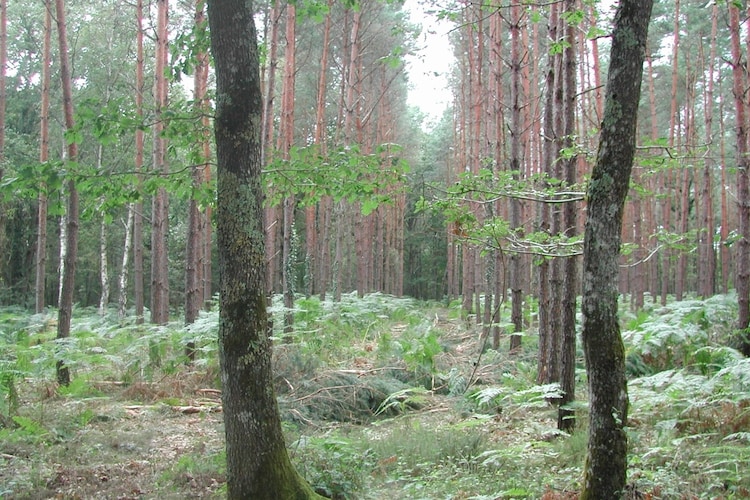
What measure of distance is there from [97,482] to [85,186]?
7.71ft

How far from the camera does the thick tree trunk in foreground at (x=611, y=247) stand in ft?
10.8

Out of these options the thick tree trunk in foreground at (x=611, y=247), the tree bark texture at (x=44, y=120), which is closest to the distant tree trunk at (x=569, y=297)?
the thick tree trunk in foreground at (x=611, y=247)

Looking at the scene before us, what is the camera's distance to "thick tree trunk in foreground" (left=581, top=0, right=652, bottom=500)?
10.8 feet

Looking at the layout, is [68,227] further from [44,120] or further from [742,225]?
[742,225]

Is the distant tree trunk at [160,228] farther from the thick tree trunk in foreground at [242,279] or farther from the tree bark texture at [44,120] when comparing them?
the thick tree trunk in foreground at [242,279]

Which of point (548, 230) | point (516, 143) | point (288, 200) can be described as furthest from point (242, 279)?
point (288, 200)

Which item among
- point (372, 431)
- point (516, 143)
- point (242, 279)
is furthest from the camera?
point (516, 143)

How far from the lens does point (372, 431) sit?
6887 mm

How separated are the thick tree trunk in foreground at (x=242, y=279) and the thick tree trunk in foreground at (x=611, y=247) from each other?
76.7 inches

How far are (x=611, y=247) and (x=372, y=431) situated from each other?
4.37 metres

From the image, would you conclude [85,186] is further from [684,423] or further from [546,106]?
[684,423]

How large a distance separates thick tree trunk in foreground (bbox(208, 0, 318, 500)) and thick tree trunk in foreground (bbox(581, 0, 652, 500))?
1948mm

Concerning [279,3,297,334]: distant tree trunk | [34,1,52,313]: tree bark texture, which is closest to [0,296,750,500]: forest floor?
[279,3,297,334]: distant tree trunk

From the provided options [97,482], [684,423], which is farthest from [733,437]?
[97,482]
